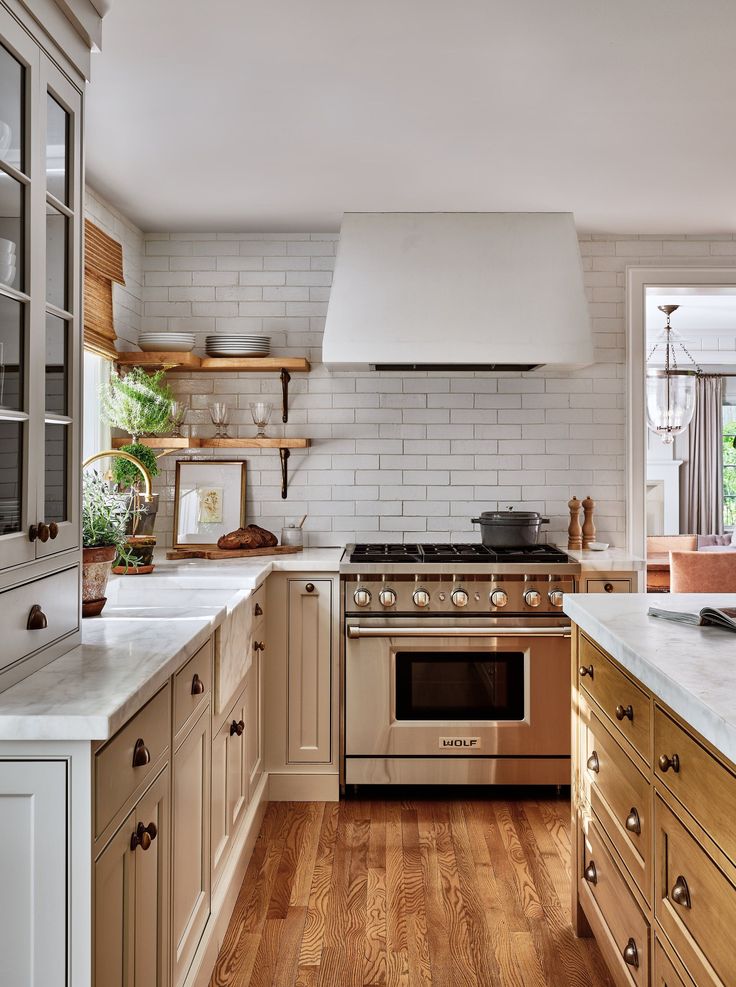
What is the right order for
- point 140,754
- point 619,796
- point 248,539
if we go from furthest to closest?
point 248,539, point 619,796, point 140,754

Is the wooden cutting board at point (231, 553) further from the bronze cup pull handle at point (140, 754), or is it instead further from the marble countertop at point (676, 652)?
the bronze cup pull handle at point (140, 754)

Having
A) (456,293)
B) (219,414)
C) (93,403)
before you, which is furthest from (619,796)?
(93,403)

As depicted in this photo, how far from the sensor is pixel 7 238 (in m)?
1.58

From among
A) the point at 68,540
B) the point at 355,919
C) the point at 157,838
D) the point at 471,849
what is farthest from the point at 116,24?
the point at 471,849

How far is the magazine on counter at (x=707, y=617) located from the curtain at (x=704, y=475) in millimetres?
7506

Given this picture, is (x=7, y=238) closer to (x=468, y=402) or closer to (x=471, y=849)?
(x=471, y=849)

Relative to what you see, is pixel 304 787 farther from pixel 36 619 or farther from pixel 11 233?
pixel 11 233

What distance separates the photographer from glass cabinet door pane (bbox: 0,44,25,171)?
1562 millimetres

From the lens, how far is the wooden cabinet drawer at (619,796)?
178 centimetres

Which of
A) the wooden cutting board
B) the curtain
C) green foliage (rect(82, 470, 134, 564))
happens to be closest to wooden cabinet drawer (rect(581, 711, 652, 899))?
green foliage (rect(82, 470, 134, 564))

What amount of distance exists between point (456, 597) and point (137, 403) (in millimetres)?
1686

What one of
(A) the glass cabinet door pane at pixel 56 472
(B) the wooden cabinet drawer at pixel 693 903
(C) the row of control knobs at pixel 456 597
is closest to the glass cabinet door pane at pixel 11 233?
(A) the glass cabinet door pane at pixel 56 472

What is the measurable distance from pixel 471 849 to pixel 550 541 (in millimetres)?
1682

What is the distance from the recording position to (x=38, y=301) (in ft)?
5.57
